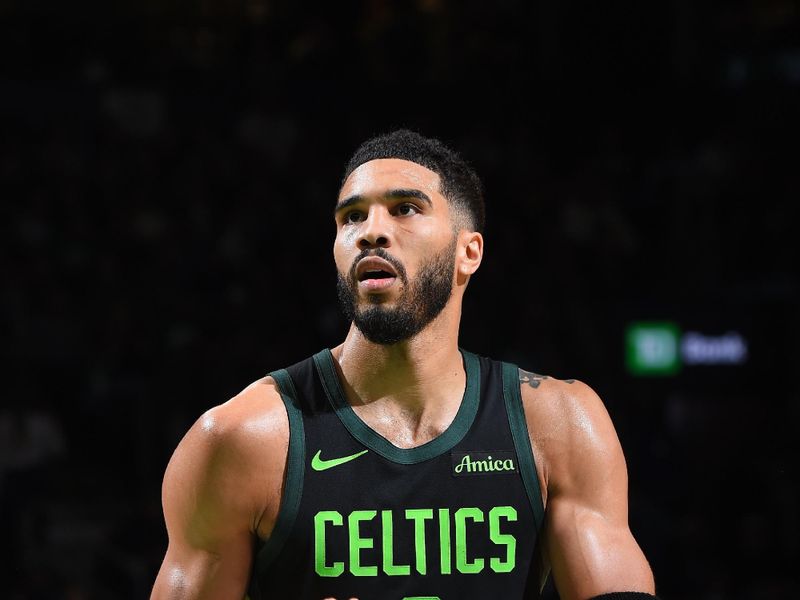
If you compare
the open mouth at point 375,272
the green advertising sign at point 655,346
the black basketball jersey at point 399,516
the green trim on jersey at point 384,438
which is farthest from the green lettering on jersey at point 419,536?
the green advertising sign at point 655,346

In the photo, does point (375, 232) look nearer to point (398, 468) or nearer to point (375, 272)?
point (375, 272)

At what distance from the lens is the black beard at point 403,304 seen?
2.88 meters

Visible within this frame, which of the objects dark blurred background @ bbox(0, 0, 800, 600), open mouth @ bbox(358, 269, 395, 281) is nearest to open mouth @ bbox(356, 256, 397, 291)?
open mouth @ bbox(358, 269, 395, 281)

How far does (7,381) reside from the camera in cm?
716

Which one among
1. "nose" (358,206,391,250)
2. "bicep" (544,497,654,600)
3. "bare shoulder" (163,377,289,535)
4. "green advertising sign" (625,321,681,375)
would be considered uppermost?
"green advertising sign" (625,321,681,375)

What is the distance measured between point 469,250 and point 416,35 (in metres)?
6.72

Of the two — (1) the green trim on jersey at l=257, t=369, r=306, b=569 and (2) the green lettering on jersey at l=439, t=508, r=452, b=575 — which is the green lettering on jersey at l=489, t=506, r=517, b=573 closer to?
(2) the green lettering on jersey at l=439, t=508, r=452, b=575

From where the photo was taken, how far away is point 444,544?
2801mm

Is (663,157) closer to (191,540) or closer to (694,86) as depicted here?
(694,86)

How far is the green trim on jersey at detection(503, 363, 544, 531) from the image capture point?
2.86 m

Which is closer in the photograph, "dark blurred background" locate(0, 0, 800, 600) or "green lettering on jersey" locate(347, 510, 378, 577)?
"green lettering on jersey" locate(347, 510, 378, 577)

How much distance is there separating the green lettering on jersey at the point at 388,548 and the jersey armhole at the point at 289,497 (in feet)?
0.71

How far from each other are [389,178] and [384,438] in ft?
2.24

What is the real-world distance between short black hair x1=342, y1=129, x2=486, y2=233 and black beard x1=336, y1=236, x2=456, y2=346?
0.61 feet
